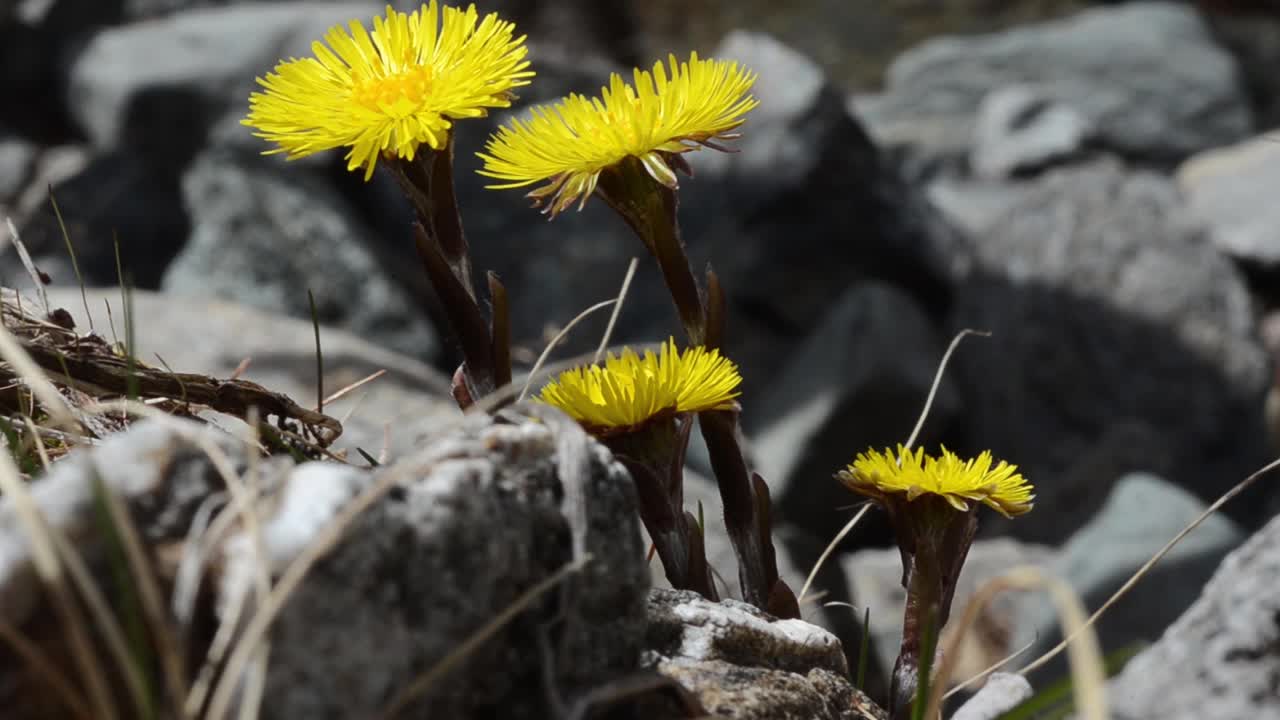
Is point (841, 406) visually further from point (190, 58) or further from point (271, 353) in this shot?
point (190, 58)

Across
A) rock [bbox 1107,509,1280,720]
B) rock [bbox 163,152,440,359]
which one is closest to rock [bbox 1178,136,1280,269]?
rock [bbox 163,152,440,359]

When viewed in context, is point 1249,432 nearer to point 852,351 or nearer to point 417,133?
point 852,351

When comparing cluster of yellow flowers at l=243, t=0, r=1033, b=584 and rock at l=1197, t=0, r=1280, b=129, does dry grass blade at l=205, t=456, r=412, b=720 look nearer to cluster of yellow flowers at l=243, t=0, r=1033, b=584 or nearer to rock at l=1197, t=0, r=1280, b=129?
A: cluster of yellow flowers at l=243, t=0, r=1033, b=584

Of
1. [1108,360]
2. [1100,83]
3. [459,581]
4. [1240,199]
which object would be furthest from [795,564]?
[1100,83]

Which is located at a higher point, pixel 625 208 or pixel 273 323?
pixel 625 208

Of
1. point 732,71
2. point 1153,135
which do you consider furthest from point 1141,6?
point 732,71

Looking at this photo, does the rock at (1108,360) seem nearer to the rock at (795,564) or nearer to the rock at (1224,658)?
the rock at (795,564)
